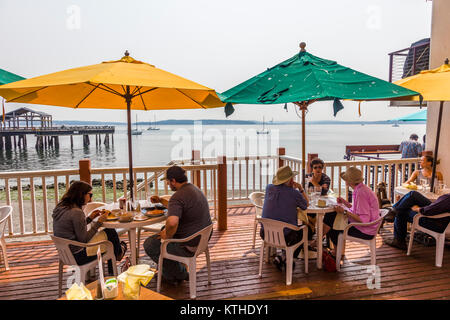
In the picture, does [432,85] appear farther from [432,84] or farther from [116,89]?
[116,89]

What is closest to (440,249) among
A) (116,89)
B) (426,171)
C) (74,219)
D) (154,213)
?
(426,171)

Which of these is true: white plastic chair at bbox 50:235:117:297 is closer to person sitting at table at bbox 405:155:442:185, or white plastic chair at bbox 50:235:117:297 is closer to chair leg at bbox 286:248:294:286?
chair leg at bbox 286:248:294:286

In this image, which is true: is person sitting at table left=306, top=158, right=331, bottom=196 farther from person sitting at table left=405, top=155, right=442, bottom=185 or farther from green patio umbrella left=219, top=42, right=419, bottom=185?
person sitting at table left=405, top=155, right=442, bottom=185

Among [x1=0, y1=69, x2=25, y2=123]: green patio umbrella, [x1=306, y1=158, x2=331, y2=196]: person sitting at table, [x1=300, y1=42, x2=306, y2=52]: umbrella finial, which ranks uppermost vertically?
[x1=300, y1=42, x2=306, y2=52]: umbrella finial

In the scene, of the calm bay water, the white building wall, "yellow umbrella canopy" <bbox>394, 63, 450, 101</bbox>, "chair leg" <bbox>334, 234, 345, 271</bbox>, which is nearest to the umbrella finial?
"yellow umbrella canopy" <bbox>394, 63, 450, 101</bbox>

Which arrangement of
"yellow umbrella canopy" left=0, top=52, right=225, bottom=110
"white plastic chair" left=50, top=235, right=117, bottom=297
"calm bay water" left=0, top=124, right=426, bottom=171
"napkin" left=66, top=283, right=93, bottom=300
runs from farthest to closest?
"calm bay water" left=0, top=124, right=426, bottom=171 → "white plastic chair" left=50, top=235, right=117, bottom=297 → "yellow umbrella canopy" left=0, top=52, right=225, bottom=110 → "napkin" left=66, top=283, right=93, bottom=300

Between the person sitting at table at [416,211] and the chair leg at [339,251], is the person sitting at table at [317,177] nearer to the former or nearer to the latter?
the chair leg at [339,251]

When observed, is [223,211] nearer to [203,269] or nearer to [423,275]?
[203,269]

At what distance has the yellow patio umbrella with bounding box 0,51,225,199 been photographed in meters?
2.60

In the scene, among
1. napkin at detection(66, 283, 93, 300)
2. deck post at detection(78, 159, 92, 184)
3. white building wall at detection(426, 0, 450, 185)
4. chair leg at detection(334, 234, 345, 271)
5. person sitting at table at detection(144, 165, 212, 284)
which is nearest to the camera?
napkin at detection(66, 283, 93, 300)

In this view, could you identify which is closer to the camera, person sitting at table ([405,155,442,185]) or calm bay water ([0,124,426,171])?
person sitting at table ([405,155,442,185])

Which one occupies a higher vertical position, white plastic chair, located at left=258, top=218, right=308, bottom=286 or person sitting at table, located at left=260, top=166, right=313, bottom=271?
person sitting at table, located at left=260, top=166, right=313, bottom=271

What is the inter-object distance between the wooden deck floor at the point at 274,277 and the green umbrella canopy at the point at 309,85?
1.97 meters

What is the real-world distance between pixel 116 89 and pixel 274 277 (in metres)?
3.02
